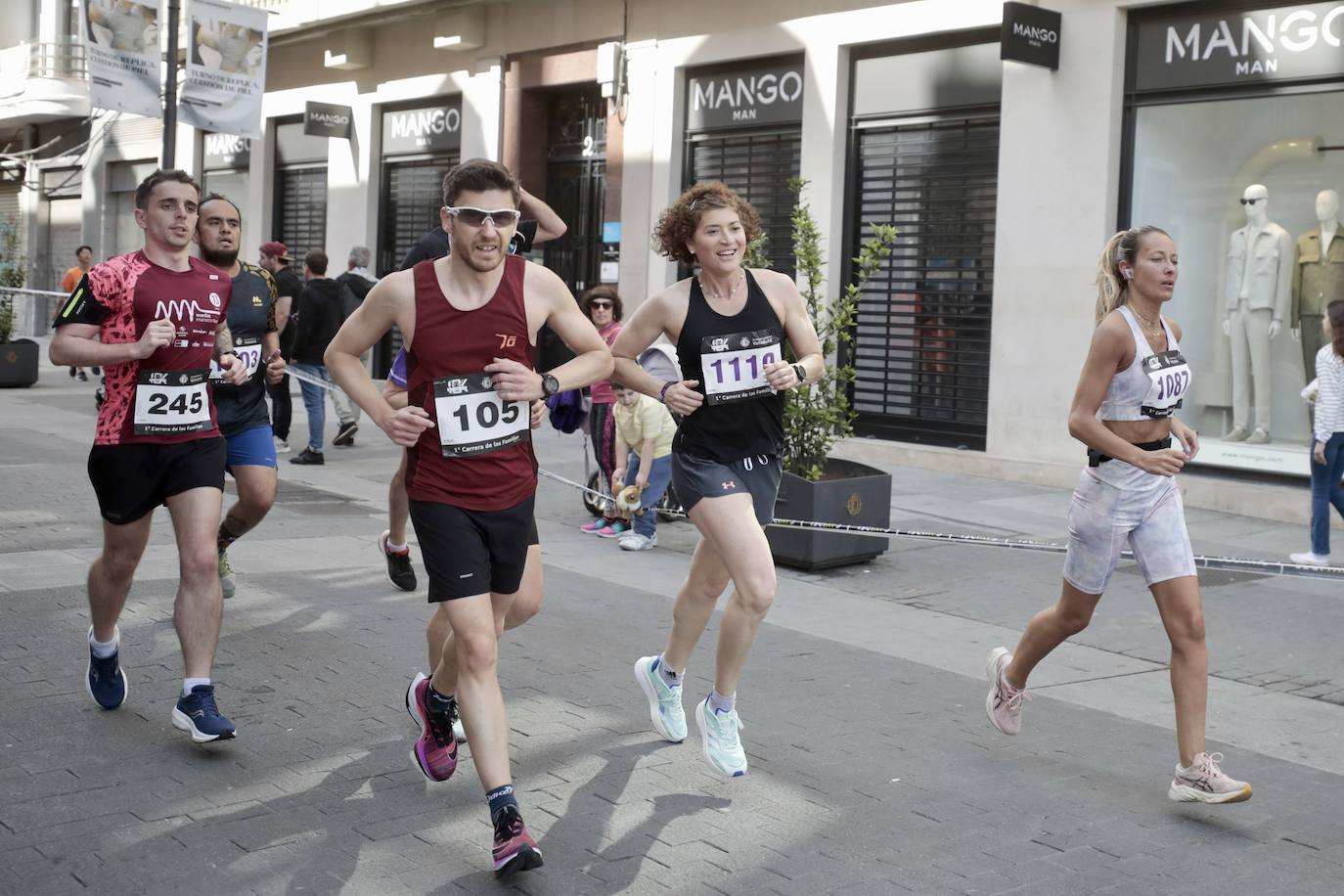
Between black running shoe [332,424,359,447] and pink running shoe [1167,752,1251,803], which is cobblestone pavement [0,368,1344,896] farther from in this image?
black running shoe [332,424,359,447]

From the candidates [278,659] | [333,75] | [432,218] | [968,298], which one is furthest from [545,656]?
[333,75]

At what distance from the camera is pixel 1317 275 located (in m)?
12.2

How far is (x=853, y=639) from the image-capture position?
7309mm

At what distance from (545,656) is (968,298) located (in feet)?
30.0

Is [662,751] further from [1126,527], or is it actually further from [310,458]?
[310,458]

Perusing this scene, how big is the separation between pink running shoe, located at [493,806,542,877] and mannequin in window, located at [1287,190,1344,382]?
998cm

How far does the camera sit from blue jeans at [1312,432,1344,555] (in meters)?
9.50

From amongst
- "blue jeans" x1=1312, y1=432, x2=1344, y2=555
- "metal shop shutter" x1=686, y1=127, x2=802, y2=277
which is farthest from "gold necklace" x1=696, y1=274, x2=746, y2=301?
"metal shop shutter" x1=686, y1=127, x2=802, y2=277

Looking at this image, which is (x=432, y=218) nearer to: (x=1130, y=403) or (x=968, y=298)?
(x=968, y=298)

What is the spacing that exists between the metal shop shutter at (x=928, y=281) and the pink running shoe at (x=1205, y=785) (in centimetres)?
984

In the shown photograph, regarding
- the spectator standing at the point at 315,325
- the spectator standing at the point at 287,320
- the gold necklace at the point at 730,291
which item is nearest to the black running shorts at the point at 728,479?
the gold necklace at the point at 730,291

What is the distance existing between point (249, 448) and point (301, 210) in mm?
19095

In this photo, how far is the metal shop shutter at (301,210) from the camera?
965 inches

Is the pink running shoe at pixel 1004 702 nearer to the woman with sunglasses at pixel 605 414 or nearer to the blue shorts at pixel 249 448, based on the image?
the blue shorts at pixel 249 448
